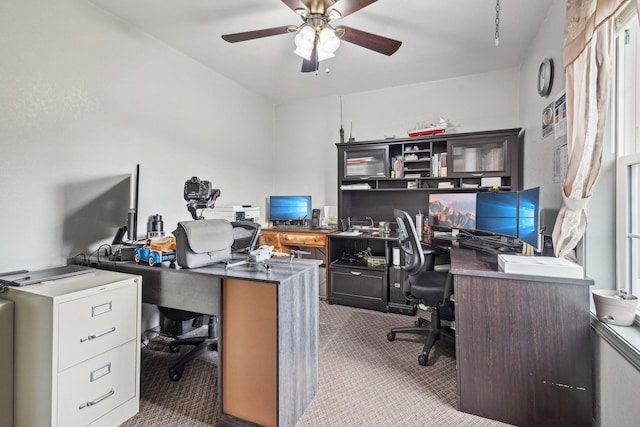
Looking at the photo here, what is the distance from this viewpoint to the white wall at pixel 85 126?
1.75 m

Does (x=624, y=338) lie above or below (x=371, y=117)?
below

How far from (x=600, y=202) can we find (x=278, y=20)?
8.21ft

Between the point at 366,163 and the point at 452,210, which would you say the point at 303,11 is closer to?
the point at 366,163

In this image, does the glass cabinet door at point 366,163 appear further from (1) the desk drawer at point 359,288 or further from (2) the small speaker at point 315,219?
(1) the desk drawer at point 359,288

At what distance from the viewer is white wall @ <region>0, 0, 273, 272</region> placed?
68.9 inches

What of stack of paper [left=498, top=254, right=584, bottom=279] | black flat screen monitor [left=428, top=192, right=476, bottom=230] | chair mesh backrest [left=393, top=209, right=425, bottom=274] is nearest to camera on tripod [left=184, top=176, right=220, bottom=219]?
chair mesh backrest [left=393, top=209, right=425, bottom=274]

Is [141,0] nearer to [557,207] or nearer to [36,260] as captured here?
[36,260]

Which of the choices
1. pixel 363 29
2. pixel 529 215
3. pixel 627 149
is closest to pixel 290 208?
pixel 363 29

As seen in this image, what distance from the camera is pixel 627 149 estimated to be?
143cm

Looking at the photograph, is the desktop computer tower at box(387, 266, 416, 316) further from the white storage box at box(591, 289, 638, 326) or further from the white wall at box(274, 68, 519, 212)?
the white storage box at box(591, 289, 638, 326)

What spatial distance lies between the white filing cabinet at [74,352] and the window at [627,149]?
2.61 m

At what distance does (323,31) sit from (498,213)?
2.04m

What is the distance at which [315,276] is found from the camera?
5.78ft

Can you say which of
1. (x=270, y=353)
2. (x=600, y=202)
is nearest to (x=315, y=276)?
(x=270, y=353)
